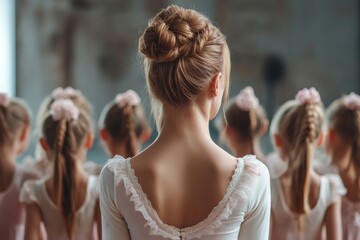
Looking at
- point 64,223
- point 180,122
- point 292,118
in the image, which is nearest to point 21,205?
point 64,223

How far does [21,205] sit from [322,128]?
1.41 m

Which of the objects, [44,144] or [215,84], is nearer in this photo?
→ [215,84]

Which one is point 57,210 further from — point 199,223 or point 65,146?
point 199,223

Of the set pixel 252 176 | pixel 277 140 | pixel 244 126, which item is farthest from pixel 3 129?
pixel 252 176

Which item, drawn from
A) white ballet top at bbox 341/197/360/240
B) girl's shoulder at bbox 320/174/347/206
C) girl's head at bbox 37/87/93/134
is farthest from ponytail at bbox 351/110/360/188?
girl's head at bbox 37/87/93/134

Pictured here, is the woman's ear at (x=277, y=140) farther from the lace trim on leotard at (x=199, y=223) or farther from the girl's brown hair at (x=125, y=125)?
the lace trim on leotard at (x=199, y=223)

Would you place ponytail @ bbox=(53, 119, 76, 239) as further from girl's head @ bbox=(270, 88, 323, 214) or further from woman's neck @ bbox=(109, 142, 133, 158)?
girl's head @ bbox=(270, 88, 323, 214)

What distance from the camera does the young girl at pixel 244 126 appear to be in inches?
122

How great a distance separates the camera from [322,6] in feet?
23.8

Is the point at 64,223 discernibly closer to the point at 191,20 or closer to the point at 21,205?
the point at 21,205

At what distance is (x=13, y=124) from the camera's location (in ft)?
10.4

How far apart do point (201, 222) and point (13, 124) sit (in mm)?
1845

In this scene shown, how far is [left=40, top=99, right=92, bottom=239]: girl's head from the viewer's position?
109 inches

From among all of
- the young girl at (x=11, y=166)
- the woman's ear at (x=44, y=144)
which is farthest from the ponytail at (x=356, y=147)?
the young girl at (x=11, y=166)
